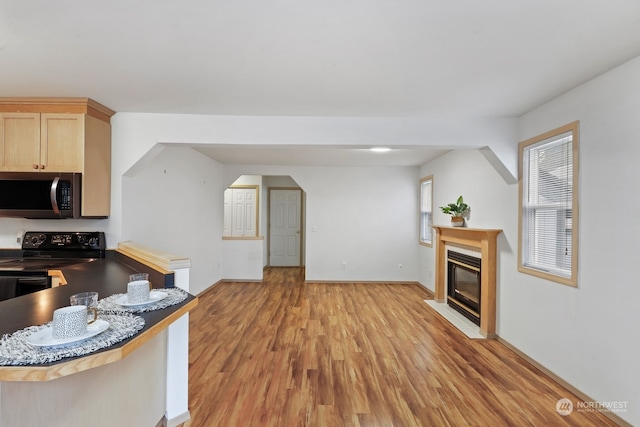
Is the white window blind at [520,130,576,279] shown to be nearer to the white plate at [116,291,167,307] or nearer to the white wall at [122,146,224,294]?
the white plate at [116,291,167,307]

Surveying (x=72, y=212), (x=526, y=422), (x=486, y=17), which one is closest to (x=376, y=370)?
(x=526, y=422)

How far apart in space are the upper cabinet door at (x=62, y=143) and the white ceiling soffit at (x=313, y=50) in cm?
22

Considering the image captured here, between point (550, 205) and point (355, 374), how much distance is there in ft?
7.54

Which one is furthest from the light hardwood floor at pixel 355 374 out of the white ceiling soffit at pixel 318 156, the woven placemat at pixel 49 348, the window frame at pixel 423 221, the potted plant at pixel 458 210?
the white ceiling soffit at pixel 318 156

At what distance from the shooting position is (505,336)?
10.4 ft

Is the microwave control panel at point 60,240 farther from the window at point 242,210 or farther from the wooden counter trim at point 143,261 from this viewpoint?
the window at point 242,210

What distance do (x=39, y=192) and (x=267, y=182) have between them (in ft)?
17.1

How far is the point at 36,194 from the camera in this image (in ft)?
8.66

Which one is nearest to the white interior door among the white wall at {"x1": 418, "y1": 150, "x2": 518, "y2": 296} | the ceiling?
the white wall at {"x1": 418, "y1": 150, "x2": 518, "y2": 296}

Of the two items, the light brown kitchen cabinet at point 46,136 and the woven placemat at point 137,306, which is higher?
the light brown kitchen cabinet at point 46,136

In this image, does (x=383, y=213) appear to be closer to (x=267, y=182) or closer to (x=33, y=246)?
(x=267, y=182)

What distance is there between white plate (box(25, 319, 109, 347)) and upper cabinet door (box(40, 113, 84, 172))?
2137 mm

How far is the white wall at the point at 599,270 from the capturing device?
1.92 meters

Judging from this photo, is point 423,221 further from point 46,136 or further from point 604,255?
point 46,136
